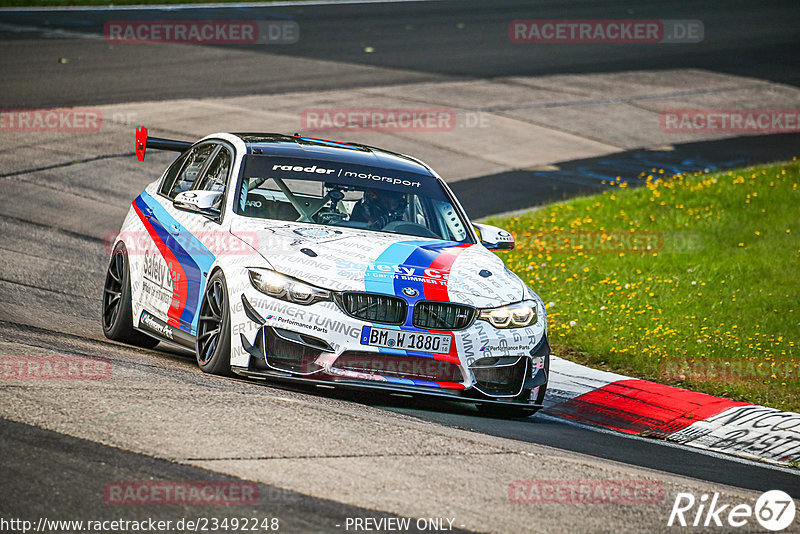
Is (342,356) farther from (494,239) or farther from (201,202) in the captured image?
(494,239)

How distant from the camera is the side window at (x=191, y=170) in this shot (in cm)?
947

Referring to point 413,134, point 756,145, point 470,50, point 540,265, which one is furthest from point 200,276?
point 470,50

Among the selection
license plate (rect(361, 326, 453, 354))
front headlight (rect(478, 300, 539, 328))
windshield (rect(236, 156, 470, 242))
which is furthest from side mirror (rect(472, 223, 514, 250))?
license plate (rect(361, 326, 453, 354))

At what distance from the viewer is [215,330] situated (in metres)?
7.88

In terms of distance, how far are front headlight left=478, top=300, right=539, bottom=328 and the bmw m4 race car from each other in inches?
0.4

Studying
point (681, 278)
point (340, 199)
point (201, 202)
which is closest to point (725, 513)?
point (340, 199)

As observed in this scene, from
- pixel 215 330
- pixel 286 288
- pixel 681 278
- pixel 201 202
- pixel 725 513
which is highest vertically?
pixel 201 202

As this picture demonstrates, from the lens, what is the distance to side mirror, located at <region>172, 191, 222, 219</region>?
8414 mm

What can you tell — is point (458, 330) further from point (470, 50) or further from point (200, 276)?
point (470, 50)

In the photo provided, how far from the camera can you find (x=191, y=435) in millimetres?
5895

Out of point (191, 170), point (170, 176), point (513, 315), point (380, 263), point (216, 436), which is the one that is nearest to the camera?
point (216, 436)

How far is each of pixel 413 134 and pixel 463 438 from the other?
48.2 ft

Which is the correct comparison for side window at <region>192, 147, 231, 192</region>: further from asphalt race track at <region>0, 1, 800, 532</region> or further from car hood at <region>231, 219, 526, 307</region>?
asphalt race track at <region>0, 1, 800, 532</region>

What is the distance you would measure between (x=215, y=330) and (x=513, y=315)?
2.01 metres
